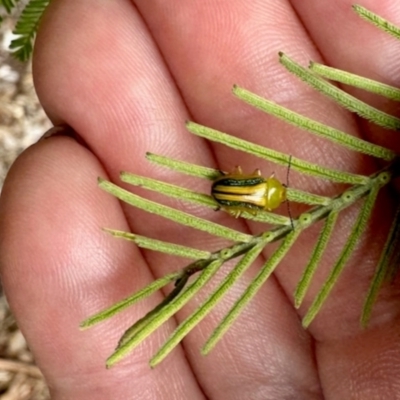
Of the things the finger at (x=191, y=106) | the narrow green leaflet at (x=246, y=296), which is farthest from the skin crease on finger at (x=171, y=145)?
the narrow green leaflet at (x=246, y=296)

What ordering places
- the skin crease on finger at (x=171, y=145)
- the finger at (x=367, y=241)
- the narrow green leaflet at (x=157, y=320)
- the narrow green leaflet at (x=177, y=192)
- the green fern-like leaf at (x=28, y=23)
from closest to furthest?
the narrow green leaflet at (x=157, y=320), the narrow green leaflet at (x=177, y=192), the finger at (x=367, y=241), the skin crease on finger at (x=171, y=145), the green fern-like leaf at (x=28, y=23)

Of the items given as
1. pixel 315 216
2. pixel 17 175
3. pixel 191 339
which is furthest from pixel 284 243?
pixel 17 175

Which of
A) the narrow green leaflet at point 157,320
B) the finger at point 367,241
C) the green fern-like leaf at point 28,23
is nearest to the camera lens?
the narrow green leaflet at point 157,320

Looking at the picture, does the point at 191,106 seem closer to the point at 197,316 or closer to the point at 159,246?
the point at 159,246

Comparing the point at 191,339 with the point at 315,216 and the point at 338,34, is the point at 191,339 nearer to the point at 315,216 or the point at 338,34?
the point at 315,216

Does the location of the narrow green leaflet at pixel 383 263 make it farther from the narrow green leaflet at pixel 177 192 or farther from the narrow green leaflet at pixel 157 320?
the narrow green leaflet at pixel 157 320

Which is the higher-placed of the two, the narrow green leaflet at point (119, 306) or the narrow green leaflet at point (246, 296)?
the narrow green leaflet at point (246, 296)
